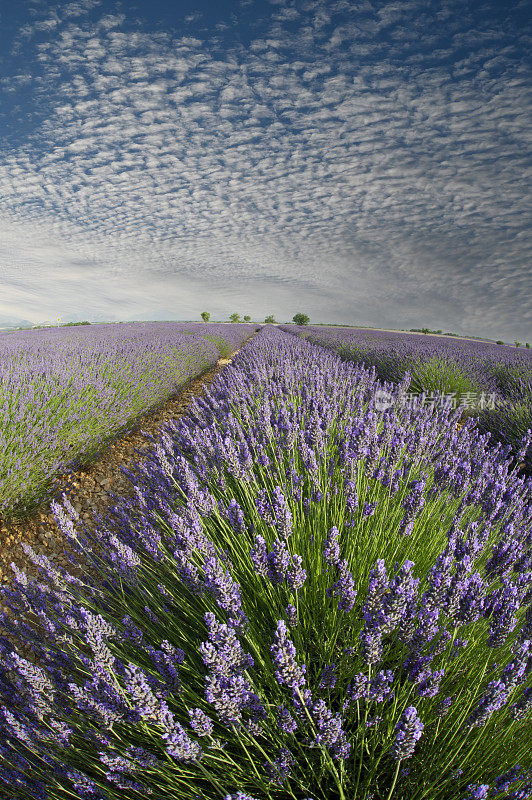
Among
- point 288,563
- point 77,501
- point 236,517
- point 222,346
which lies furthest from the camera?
point 222,346

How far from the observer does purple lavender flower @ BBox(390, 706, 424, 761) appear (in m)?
0.65

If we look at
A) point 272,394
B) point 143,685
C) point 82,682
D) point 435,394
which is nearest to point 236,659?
point 143,685

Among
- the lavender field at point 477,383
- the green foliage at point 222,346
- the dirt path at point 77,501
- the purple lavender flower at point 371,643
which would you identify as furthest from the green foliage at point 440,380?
the green foliage at point 222,346

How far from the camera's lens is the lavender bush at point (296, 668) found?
76cm

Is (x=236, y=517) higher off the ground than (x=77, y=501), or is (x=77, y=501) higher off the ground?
(x=236, y=517)

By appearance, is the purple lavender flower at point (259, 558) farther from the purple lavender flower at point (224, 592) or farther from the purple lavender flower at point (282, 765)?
the purple lavender flower at point (282, 765)

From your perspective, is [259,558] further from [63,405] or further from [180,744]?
[63,405]

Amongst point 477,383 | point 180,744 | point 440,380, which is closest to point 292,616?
point 180,744

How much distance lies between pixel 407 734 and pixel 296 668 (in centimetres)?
23

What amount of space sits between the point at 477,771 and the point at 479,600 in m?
0.43

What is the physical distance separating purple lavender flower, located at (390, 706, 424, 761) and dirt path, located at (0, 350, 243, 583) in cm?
142

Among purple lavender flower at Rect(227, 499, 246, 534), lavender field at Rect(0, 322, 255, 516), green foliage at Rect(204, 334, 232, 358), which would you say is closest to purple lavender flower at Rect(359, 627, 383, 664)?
purple lavender flower at Rect(227, 499, 246, 534)

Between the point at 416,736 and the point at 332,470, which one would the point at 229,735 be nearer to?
the point at 416,736

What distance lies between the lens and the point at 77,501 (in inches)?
129
